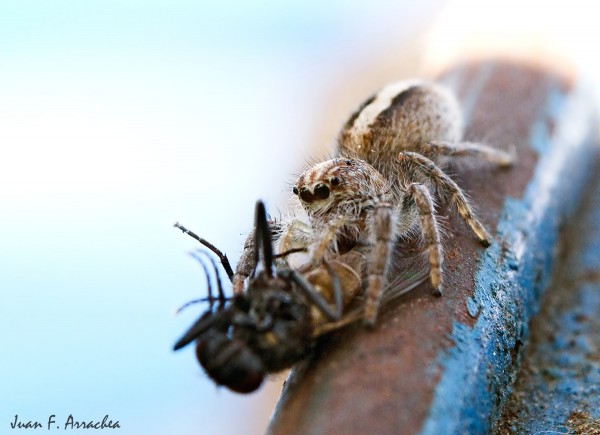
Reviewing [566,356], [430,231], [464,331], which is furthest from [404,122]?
[464,331]

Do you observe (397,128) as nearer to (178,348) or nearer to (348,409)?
(178,348)

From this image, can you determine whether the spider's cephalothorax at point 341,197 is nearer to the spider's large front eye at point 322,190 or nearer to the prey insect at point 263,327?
the spider's large front eye at point 322,190

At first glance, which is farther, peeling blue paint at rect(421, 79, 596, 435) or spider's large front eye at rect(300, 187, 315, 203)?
spider's large front eye at rect(300, 187, 315, 203)

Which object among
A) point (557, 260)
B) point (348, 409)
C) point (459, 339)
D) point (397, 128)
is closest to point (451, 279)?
point (459, 339)

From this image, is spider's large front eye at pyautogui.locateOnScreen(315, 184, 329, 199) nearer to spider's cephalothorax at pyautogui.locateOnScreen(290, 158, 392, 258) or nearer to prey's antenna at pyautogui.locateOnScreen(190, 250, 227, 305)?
spider's cephalothorax at pyautogui.locateOnScreen(290, 158, 392, 258)

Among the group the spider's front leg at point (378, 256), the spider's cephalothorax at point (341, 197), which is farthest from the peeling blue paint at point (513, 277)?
the spider's cephalothorax at point (341, 197)

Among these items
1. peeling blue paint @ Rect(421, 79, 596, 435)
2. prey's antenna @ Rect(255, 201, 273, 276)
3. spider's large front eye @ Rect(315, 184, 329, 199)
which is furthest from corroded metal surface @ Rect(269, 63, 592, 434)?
spider's large front eye @ Rect(315, 184, 329, 199)

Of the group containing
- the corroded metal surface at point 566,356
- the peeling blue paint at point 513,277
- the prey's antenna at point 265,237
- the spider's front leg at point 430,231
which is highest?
the prey's antenna at point 265,237

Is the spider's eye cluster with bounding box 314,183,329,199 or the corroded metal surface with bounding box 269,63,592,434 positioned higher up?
the spider's eye cluster with bounding box 314,183,329,199
